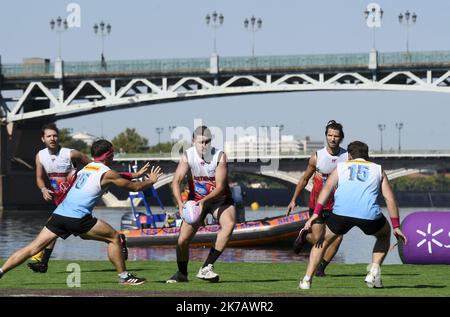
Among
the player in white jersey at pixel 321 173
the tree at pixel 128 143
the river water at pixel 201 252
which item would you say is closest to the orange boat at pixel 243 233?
the river water at pixel 201 252

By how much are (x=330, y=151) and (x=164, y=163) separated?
87.6 m

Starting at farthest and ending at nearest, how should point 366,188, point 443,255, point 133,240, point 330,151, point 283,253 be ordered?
point 133,240 → point 283,253 → point 443,255 → point 330,151 → point 366,188

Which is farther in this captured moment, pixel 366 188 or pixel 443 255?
pixel 443 255

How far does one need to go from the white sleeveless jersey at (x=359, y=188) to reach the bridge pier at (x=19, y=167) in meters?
78.0

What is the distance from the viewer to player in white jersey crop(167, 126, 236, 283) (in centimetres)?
1530

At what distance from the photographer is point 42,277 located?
56.7 ft

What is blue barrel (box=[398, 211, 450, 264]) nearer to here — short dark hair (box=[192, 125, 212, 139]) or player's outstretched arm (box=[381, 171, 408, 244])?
player's outstretched arm (box=[381, 171, 408, 244])

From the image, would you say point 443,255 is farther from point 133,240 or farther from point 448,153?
point 448,153

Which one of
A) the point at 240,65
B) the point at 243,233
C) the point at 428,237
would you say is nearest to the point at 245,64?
the point at 240,65

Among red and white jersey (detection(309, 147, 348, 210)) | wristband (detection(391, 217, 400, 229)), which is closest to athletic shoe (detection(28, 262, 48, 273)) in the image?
red and white jersey (detection(309, 147, 348, 210))

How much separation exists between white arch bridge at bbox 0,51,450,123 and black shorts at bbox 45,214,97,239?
231 feet

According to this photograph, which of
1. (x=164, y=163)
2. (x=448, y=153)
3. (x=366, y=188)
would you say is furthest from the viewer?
(x=164, y=163)
